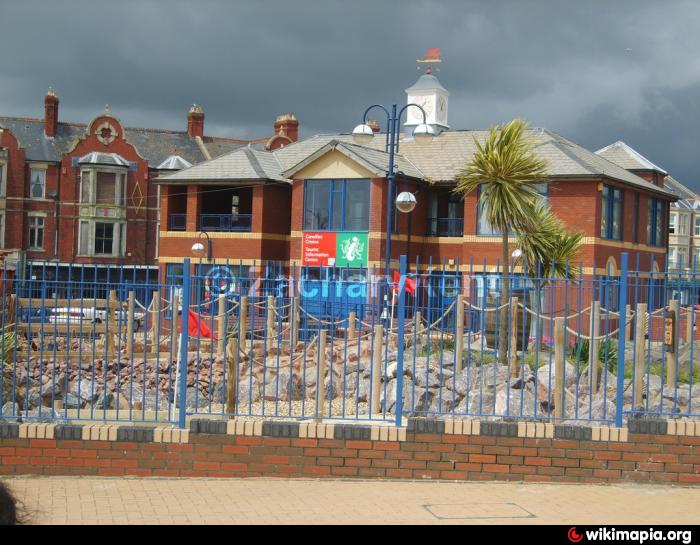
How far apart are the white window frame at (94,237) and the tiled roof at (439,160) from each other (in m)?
15.6

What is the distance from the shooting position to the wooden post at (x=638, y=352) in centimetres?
960

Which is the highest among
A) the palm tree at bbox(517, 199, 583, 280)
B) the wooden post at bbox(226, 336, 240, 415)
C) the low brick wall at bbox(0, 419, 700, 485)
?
the palm tree at bbox(517, 199, 583, 280)

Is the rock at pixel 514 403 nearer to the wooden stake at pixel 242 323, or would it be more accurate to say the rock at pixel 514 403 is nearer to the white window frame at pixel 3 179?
the wooden stake at pixel 242 323

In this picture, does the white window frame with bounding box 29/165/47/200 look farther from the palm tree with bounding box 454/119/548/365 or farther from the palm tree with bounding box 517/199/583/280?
the palm tree with bounding box 454/119/548/365

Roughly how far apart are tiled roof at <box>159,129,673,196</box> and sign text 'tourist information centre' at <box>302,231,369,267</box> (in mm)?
2440

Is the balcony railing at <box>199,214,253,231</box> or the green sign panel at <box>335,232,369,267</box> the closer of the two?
the green sign panel at <box>335,232,369,267</box>

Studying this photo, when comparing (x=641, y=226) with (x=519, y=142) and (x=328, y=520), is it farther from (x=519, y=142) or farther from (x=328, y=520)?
(x=328, y=520)

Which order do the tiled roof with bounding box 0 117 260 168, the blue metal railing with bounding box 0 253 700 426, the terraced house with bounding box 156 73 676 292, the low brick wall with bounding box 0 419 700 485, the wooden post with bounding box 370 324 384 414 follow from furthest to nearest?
the tiled roof with bounding box 0 117 260 168 < the terraced house with bounding box 156 73 676 292 < the wooden post with bounding box 370 324 384 414 < the blue metal railing with bounding box 0 253 700 426 < the low brick wall with bounding box 0 419 700 485

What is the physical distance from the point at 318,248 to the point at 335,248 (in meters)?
0.64

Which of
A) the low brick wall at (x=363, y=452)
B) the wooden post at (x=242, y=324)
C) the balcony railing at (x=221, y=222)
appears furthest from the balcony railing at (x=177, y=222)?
the low brick wall at (x=363, y=452)

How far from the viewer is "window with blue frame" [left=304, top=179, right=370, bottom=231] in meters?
31.2

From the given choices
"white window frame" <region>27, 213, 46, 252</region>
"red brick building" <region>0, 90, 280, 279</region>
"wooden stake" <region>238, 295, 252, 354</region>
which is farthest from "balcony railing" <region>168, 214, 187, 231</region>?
"wooden stake" <region>238, 295, 252, 354</region>

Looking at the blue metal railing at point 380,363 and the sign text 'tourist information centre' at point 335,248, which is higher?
the sign text 'tourist information centre' at point 335,248

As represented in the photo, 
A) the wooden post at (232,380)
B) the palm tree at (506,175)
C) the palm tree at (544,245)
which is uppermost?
the palm tree at (506,175)
